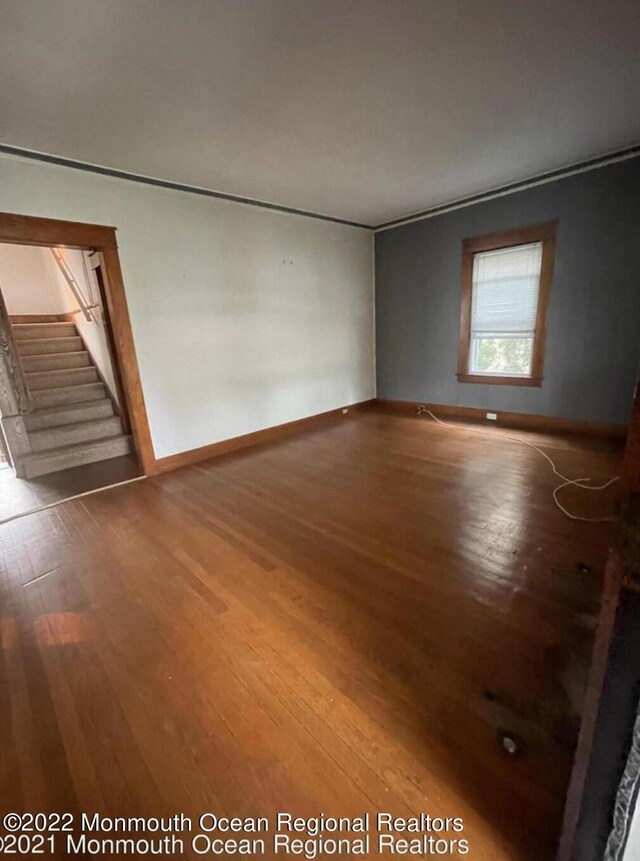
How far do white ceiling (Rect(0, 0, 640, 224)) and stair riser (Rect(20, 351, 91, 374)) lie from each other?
9.65 ft

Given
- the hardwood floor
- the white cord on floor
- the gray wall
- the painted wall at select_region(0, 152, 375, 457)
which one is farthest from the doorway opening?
the gray wall

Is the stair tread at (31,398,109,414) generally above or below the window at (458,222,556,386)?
below

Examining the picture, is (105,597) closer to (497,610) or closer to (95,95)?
(497,610)

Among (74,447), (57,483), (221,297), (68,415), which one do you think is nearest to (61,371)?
(68,415)

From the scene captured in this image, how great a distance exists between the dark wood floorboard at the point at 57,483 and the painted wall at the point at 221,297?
0.53 metres

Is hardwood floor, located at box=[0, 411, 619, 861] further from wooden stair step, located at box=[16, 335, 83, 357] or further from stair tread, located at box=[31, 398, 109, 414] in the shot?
wooden stair step, located at box=[16, 335, 83, 357]

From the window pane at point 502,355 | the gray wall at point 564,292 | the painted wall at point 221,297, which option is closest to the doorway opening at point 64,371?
the painted wall at point 221,297

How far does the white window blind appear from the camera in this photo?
13.5 ft

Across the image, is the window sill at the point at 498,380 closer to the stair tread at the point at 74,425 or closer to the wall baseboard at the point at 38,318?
the stair tread at the point at 74,425

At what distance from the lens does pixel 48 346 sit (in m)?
5.07

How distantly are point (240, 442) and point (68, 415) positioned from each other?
2.04 metres

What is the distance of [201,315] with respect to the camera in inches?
147

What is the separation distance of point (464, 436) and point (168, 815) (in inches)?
154

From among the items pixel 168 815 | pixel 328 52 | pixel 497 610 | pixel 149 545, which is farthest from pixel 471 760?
pixel 328 52
